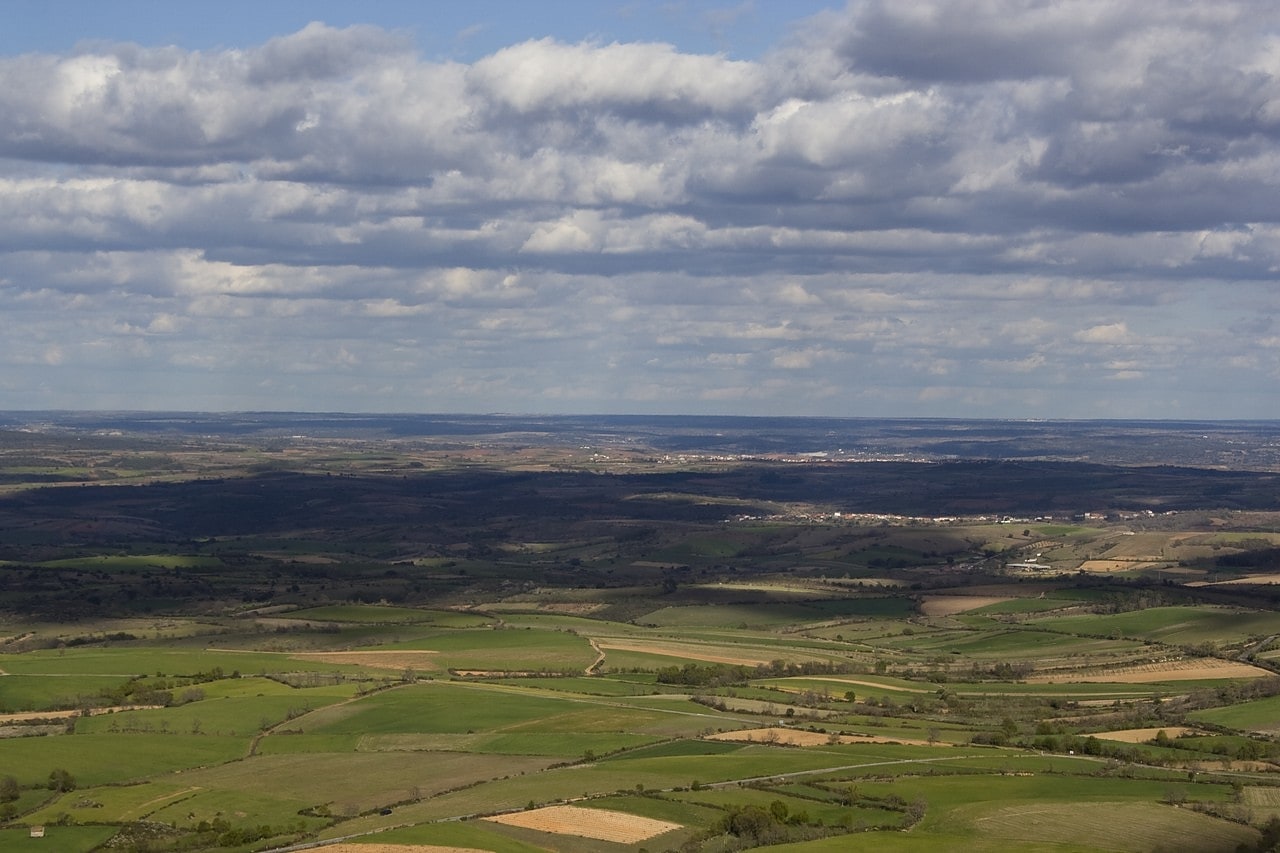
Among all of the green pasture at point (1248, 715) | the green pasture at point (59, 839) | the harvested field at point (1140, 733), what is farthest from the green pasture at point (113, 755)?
the green pasture at point (1248, 715)

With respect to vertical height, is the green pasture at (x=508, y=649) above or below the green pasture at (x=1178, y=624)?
below

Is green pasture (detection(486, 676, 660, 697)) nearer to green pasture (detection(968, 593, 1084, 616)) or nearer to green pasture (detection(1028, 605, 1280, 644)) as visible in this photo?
green pasture (detection(1028, 605, 1280, 644))

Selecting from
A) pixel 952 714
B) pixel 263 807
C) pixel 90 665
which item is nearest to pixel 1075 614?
pixel 952 714

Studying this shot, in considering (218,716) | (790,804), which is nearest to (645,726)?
(790,804)

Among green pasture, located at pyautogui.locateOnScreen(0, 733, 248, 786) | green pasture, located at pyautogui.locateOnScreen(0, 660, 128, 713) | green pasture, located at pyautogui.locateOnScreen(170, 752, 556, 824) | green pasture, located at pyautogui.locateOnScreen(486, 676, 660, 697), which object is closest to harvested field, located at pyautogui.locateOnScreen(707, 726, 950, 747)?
green pasture, located at pyautogui.locateOnScreen(170, 752, 556, 824)

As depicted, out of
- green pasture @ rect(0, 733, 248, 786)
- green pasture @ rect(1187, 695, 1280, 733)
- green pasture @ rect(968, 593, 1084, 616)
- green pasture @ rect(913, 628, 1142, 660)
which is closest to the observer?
green pasture @ rect(0, 733, 248, 786)

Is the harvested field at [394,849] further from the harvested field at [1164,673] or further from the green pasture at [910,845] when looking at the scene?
the harvested field at [1164,673]
